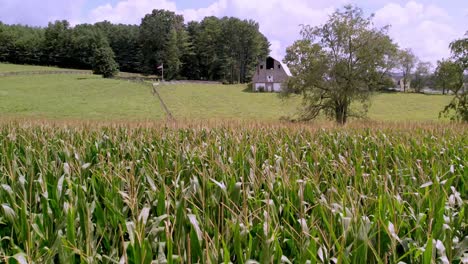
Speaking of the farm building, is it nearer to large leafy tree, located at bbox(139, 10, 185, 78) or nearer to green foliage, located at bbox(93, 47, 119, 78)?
large leafy tree, located at bbox(139, 10, 185, 78)

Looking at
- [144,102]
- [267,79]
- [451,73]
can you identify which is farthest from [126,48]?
[451,73]

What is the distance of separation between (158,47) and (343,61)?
8359 cm

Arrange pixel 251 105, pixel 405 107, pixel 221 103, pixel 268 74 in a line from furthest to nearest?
pixel 268 74 → pixel 405 107 → pixel 221 103 → pixel 251 105

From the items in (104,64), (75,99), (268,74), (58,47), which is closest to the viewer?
(75,99)

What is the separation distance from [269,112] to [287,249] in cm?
4768

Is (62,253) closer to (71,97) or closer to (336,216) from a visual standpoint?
(336,216)

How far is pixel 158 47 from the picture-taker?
107312 millimetres

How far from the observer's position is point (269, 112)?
50812mm

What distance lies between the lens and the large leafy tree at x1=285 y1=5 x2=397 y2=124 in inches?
1200

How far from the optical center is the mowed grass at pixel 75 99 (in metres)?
42.8

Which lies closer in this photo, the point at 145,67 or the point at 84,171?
the point at 84,171

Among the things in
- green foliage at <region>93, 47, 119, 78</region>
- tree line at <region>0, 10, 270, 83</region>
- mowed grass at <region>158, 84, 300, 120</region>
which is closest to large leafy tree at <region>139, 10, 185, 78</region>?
tree line at <region>0, 10, 270, 83</region>

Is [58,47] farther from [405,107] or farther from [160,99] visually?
[405,107]

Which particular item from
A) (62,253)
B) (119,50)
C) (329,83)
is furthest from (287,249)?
(119,50)
